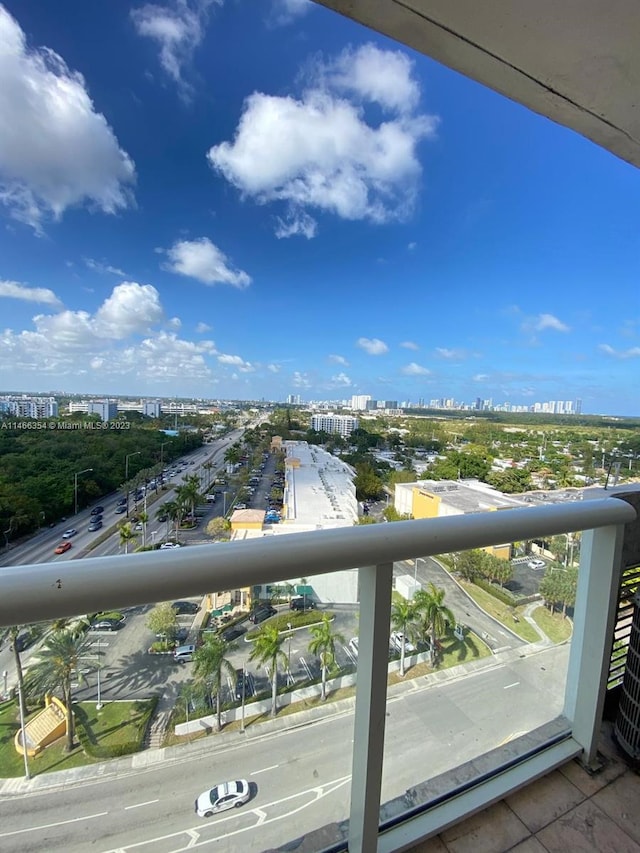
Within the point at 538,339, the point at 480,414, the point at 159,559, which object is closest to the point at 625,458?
A: the point at 480,414

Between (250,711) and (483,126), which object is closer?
(250,711)

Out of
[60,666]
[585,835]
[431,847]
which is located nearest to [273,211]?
[60,666]

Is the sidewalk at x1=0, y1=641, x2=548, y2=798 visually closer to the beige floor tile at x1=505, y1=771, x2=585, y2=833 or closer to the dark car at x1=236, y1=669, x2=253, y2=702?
the dark car at x1=236, y1=669, x2=253, y2=702

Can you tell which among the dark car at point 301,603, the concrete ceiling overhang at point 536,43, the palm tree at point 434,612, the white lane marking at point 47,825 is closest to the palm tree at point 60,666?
the white lane marking at point 47,825

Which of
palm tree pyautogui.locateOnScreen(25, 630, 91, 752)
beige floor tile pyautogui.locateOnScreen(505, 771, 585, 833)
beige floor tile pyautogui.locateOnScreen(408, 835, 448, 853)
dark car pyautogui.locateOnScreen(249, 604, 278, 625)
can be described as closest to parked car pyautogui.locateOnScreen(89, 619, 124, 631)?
palm tree pyautogui.locateOnScreen(25, 630, 91, 752)

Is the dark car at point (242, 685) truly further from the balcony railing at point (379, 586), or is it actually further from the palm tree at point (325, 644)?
the balcony railing at point (379, 586)

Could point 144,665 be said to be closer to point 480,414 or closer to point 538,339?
point 480,414
